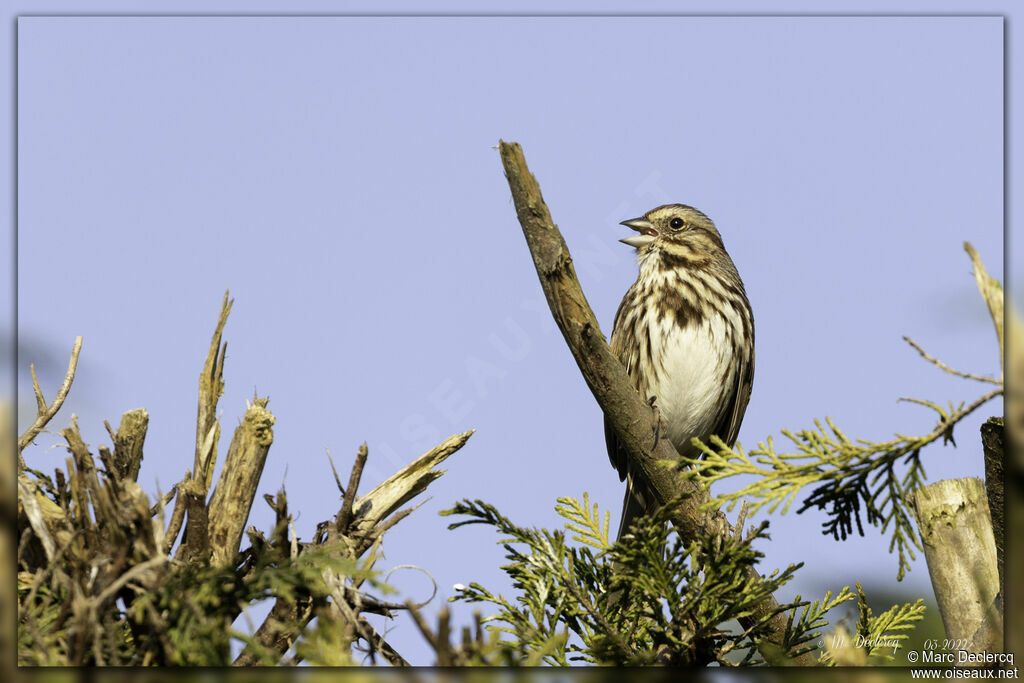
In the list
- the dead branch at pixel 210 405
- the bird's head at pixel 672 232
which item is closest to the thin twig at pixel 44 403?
the dead branch at pixel 210 405

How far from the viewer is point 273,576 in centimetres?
259

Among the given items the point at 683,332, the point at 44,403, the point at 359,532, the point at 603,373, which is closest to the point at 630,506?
the point at 683,332

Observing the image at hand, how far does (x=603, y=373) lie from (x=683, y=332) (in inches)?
98.6

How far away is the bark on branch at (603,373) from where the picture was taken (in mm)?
3254

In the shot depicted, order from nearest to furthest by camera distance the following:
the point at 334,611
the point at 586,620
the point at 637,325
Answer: the point at 334,611
the point at 586,620
the point at 637,325

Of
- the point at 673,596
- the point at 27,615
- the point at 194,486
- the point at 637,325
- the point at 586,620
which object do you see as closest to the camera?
the point at 27,615

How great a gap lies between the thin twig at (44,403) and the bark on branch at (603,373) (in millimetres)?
1609

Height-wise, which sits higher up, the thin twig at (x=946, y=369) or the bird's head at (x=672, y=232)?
the bird's head at (x=672, y=232)

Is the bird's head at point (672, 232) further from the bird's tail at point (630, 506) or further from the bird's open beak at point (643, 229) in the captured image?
the bird's tail at point (630, 506)

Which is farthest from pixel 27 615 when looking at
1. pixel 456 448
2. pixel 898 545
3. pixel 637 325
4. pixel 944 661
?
pixel 637 325

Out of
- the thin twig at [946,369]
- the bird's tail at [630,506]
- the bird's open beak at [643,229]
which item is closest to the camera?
the thin twig at [946,369]

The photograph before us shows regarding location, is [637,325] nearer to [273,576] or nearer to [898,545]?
[898,545]

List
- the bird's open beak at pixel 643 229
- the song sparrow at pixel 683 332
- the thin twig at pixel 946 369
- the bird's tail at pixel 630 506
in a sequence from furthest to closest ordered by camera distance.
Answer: the bird's open beak at pixel 643 229 < the song sparrow at pixel 683 332 < the bird's tail at pixel 630 506 < the thin twig at pixel 946 369

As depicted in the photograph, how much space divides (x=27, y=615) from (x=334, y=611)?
741 mm
